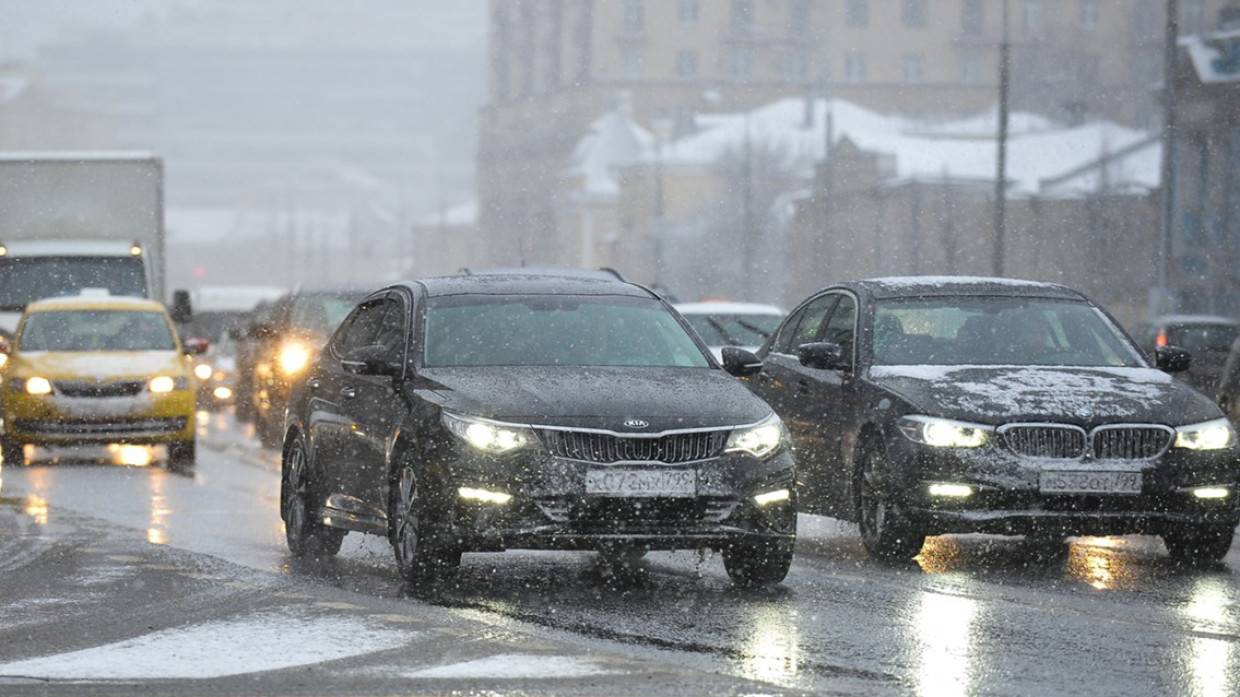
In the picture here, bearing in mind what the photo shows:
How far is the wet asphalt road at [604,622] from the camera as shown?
8.30 m

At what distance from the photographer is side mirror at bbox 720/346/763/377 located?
12250mm

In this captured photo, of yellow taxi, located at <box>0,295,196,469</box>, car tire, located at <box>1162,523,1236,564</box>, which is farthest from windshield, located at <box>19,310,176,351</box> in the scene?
car tire, located at <box>1162,523,1236,564</box>

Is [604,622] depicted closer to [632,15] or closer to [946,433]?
[946,433]

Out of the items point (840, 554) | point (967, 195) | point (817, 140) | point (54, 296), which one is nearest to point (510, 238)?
point (817, 140)

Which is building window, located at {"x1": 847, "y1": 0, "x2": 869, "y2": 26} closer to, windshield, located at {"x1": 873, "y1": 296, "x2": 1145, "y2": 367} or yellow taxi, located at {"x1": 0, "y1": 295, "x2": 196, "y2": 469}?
yellow taxi, located at {"x1": 0, "y1": 295, "x2": 196, "y2": 469}

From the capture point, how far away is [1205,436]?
12289mm

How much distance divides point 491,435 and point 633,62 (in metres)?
138

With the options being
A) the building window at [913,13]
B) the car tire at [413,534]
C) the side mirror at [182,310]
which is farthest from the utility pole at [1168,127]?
the building window at [913,13]

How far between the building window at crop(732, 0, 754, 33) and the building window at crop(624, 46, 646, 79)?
18.2 feet

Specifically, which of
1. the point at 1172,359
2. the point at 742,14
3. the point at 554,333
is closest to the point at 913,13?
the point at 742,14

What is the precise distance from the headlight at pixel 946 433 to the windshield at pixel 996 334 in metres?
0.88

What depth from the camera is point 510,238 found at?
143500 mm

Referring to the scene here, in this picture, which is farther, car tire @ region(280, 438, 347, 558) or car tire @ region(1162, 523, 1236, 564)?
car tire @ region(280, 438, 347, 558)

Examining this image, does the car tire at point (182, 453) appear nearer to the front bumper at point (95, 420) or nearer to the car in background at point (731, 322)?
the front bumper at point (95, 420)
